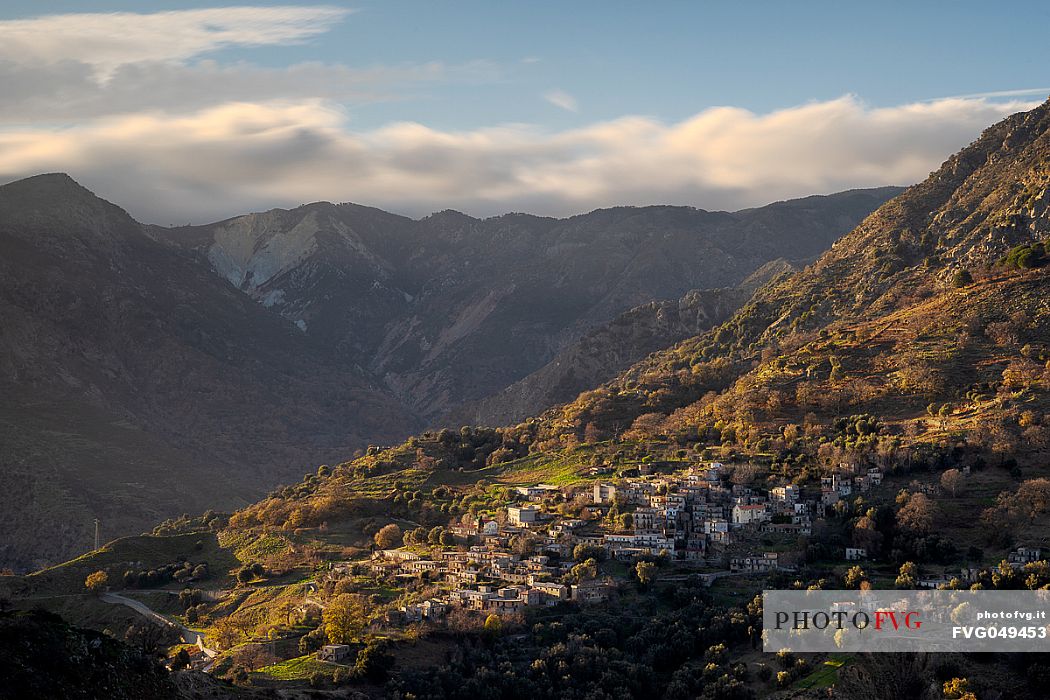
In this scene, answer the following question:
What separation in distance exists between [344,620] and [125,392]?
384ft

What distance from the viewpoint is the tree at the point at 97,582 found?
60.2 meters

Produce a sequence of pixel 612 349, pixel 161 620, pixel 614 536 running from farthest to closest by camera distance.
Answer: pixel 612 349 → pixel 614 536 → pixel 161 620

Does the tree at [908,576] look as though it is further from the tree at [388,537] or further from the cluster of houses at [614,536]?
the tree at [388,537]

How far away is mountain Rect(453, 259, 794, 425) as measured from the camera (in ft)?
443

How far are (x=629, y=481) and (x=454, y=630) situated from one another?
69.5ft

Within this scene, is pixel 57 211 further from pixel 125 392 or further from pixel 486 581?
pixel 486 581

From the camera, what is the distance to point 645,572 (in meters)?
49.4

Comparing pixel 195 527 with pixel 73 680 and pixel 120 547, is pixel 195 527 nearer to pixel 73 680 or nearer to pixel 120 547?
pixel 120 547

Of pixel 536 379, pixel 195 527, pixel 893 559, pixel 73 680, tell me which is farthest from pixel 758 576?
pixel 536 379

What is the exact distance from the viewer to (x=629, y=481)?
63.6 m

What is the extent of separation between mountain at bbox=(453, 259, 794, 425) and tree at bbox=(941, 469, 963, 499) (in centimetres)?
7863

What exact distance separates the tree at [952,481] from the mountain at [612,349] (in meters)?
78.6

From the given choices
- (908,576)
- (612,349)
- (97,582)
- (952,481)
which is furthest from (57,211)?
(908,576)

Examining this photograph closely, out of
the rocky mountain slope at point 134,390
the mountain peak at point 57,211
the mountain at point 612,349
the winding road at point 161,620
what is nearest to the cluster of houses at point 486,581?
the winding road at point 161,620
